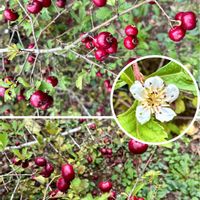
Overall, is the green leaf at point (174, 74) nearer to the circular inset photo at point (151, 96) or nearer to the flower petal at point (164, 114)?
the circular inset photo at point (151, 96)

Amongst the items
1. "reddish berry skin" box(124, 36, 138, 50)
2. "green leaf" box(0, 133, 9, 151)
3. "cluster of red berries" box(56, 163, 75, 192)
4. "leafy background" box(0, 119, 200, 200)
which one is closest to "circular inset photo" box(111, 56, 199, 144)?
"reddish berry skin" box(124, 36, 138, 50)

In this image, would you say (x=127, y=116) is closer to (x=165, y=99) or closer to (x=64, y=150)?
(x=165, y=99)

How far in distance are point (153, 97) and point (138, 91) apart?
116 mm

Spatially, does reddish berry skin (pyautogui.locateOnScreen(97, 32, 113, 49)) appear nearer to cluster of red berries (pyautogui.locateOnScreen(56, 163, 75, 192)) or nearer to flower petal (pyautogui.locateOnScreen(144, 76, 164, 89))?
flower petal (pyautogui.locateOnScreen(144, 76, 164, 89))

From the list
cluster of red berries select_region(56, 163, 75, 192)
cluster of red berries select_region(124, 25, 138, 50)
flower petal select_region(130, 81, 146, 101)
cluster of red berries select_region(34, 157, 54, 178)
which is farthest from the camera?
cluster of red berries select_region(34, 157, 54, 178)

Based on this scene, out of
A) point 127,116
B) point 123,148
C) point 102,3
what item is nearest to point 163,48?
point 123,148

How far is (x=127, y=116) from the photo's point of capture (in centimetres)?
216

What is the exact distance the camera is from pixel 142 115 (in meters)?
2.16

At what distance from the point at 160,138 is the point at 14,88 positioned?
797 millimetres

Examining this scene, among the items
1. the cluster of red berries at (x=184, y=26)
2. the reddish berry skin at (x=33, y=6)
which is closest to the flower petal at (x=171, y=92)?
the cluster of red berries at (x=184, y=26)

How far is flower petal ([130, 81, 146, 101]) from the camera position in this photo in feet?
6.94

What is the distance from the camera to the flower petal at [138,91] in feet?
6.94

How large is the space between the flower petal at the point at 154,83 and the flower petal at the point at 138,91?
28 mm

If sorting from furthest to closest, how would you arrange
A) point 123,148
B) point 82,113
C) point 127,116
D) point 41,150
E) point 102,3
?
point 82,113 < point 123,148 < point 41,150 < point 102,3 < point 127,116
